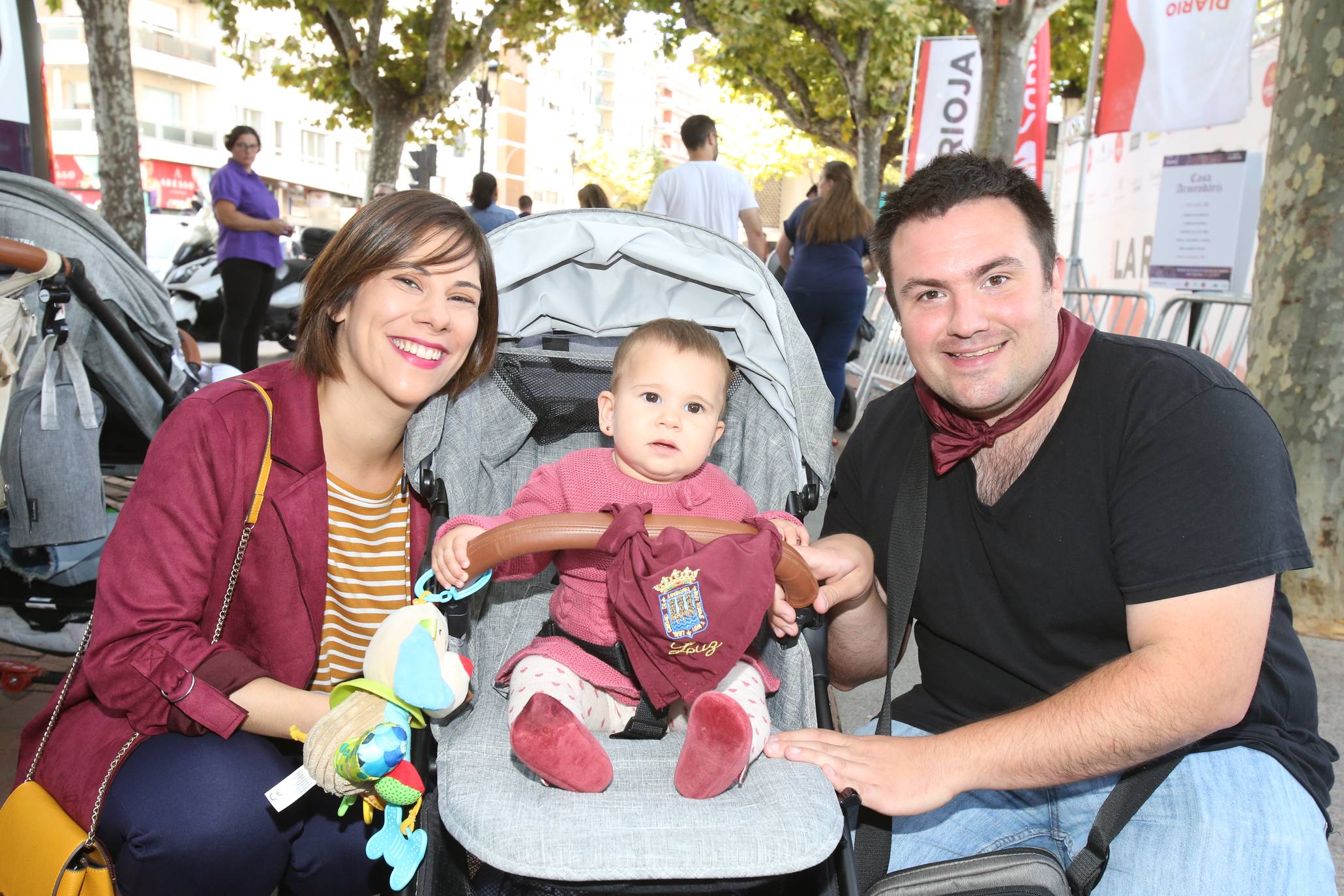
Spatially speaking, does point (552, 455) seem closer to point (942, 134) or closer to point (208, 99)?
point (942, 134)

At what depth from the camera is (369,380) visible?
225cm

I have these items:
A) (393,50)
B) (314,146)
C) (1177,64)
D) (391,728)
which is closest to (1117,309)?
(1177,64)

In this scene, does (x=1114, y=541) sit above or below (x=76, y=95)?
below

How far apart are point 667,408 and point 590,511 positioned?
1.16 feet

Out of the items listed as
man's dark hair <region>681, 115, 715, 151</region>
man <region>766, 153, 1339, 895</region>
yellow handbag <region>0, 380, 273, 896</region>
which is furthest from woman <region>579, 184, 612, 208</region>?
yellow handbag <region>0, 380, 273, 896</region>

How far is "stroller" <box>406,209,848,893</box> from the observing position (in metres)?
1.49

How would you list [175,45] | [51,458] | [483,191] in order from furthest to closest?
[175,45] < [483,191] < [51,458]

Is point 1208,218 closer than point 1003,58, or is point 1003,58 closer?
point 1208,218

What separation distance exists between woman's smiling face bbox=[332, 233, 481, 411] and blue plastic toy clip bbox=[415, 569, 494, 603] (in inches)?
17.6

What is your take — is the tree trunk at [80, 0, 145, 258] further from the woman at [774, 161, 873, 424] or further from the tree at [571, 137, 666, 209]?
the tree at [571, 137, 666, 209]

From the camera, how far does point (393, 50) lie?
16.1 metres

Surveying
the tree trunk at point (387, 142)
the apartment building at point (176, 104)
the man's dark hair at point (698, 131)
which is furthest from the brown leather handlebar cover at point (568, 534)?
the apartment building at point (176, 104)

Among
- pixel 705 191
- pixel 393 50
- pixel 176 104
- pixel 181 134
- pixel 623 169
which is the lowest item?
pixel 705 191

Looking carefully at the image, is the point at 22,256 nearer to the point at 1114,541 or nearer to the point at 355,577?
the point at 355,577
